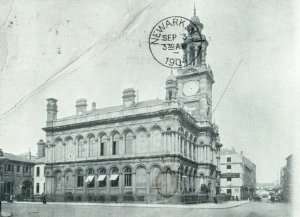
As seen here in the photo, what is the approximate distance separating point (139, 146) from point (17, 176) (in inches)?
799

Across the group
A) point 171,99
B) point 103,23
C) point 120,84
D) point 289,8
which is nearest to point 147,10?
point 103,23

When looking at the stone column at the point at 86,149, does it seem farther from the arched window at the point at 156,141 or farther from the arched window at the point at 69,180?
the arched window at the point at 156,141

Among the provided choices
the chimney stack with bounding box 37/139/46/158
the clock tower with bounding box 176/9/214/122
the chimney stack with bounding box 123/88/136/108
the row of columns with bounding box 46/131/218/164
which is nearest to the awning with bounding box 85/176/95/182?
the row of columns with bounding box 46/131/218/164

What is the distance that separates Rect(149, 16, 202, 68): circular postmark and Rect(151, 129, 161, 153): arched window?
15017 millimetres

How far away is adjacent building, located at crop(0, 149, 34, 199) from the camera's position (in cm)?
4042

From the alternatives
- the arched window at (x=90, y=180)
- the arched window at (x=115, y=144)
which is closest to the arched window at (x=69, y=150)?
the arched window at (x=90, y=180)

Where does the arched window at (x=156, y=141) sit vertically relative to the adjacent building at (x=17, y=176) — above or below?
above

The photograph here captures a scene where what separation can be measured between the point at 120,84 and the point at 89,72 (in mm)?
2234

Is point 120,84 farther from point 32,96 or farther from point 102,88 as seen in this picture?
point 32,96

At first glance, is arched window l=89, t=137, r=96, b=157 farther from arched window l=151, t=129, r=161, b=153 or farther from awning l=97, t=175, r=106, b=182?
arched window l=151, t=129, r=161, b=153

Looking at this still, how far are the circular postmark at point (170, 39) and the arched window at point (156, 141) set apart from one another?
15.0 metres

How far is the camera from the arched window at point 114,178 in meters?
29.5

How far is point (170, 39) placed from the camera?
504 inches

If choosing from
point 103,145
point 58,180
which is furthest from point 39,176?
point 103,145
